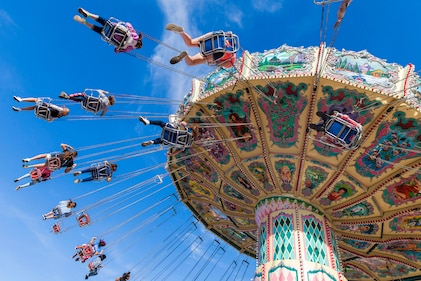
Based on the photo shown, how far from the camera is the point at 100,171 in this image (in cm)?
934

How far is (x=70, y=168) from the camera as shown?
8.73 m

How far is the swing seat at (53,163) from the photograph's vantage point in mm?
8242

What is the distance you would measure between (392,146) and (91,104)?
6817 millimetres

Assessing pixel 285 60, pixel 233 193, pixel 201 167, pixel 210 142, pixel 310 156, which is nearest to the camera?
pixel 285 60

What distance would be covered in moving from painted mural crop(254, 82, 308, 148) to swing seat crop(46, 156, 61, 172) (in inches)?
192

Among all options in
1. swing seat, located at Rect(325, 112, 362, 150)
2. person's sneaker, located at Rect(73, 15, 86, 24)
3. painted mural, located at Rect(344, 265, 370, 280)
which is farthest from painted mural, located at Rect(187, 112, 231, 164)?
painted mural, located at Rect(344, 265, 370, 280)

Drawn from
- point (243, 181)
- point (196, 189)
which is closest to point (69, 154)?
point (243, 181)

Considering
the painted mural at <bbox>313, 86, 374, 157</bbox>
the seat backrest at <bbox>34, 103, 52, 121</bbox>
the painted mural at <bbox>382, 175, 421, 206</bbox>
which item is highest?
the painted mural at <bbox>382, 175, 421, 206</bbox>

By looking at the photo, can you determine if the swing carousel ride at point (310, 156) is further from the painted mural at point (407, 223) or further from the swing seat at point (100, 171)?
the swing seat at point (100, 171)

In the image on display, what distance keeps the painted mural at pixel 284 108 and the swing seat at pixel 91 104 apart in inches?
146

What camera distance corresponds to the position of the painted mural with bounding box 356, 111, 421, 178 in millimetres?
8375

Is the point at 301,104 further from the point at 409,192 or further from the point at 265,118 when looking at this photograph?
the point at 409,192

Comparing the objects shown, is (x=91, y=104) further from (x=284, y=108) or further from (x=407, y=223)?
(x=407, y=223)

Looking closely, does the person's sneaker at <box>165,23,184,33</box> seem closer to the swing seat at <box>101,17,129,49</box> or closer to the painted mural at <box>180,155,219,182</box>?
the swing seat at <box>101,17,129,49</box>
